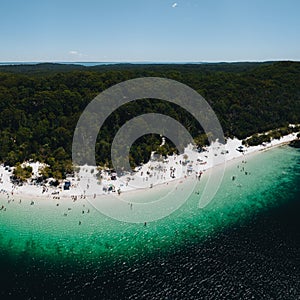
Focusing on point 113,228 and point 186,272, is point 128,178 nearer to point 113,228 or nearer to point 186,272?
point 113,228

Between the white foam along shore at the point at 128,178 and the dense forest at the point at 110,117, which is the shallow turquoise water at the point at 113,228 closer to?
the white foam along shore at the point at 128,178

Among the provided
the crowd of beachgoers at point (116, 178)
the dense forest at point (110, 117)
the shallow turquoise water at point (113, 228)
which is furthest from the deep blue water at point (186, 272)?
the dense forest at point (110, 117)

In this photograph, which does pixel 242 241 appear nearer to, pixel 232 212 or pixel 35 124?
pixel 232 212

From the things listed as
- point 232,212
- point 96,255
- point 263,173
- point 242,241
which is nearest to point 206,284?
point 242,241

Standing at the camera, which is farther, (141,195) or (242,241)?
(141,195)

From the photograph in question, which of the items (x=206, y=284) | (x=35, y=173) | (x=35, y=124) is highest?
(x=35, y=124)

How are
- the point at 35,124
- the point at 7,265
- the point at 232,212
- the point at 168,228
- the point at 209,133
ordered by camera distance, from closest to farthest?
the point at 7,265, the point at 168,228, the point at 232,212, the point at 35,124, the point at 209,133

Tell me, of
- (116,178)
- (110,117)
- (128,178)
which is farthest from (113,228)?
(110,117)

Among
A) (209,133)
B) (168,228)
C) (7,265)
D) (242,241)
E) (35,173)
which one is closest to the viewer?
(7,265)
